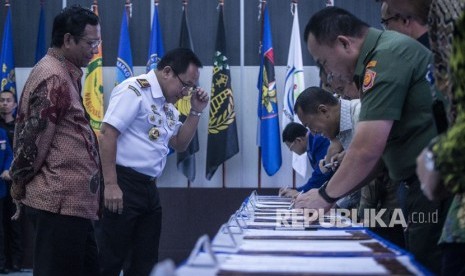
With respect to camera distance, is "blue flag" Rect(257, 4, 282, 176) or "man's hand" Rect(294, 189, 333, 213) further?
"blue flag" Rect(257, 4, 282, 176)

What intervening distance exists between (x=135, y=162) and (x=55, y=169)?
3.63ft

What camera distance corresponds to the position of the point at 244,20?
7.01 meters

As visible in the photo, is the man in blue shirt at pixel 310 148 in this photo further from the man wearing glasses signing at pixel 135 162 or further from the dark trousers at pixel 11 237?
the dark trousers at pixel 11 237

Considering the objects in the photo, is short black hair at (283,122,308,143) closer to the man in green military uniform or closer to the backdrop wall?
the backdrop wall

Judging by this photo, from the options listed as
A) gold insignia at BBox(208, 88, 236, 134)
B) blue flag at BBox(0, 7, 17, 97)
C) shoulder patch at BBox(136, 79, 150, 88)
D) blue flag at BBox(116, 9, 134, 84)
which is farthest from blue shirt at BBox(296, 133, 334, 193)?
blue flag at BBox(0, 7, 17, 97)

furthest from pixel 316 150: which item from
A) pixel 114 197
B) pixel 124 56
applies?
pixel 124 56

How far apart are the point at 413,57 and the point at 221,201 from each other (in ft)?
14.8

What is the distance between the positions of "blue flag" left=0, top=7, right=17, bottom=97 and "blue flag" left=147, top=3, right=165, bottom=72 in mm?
1295

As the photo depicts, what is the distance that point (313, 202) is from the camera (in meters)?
2.42

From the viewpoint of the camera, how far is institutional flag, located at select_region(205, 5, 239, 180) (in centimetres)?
665

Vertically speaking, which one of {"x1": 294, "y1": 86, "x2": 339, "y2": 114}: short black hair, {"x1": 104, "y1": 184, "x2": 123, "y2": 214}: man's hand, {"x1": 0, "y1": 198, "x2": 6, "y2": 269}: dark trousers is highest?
{"x1": 294, "y1": 86, "x2": 339, "y2": 114}: short black hair

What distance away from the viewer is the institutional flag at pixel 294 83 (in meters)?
6.51

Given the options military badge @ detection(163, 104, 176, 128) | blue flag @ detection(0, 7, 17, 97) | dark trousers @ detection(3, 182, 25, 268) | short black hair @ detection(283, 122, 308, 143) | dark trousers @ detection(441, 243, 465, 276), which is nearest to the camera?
dark trousers @ detection(441, 243, 465, 276)

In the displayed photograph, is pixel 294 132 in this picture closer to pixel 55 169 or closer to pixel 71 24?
pixel 71 24
